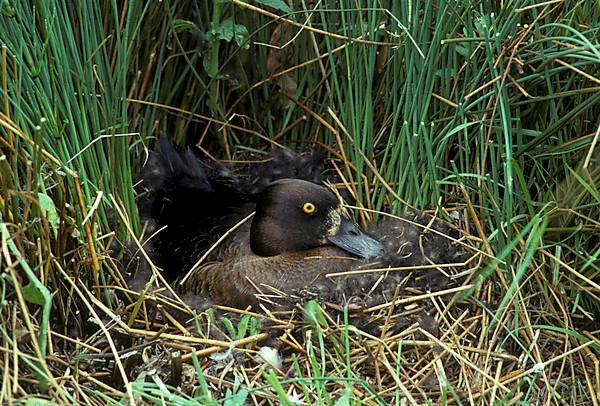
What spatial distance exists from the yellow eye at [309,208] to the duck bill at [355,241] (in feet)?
0.38

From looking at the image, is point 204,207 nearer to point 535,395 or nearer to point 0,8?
point 0,8

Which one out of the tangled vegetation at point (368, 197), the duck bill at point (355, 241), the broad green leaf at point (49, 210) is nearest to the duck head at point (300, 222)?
the duck bill at point (355, 241)

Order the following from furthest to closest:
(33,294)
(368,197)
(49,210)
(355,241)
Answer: (368,197) < (355,241) < (49,210) < (33,294)

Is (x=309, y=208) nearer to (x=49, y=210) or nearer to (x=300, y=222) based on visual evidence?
(x=300, y=222)

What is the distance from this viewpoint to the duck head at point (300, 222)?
3.23 m

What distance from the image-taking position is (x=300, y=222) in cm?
327

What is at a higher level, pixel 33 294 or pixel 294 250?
pixel 33 294

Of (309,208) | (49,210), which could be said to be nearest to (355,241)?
(309,208)

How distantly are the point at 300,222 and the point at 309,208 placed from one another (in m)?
0.07

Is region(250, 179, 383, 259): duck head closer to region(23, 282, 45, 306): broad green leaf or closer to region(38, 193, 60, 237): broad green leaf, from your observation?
region(38, 193, 60, 237): broad green leaf

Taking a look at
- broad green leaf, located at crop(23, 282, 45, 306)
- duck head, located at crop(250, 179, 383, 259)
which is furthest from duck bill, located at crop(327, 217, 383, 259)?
broad green leaf, located at crop(23, 282, 45, 306)

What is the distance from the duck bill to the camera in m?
3.19

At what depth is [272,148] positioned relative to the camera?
371cm

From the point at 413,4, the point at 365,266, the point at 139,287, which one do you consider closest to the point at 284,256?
the point at 365,266
